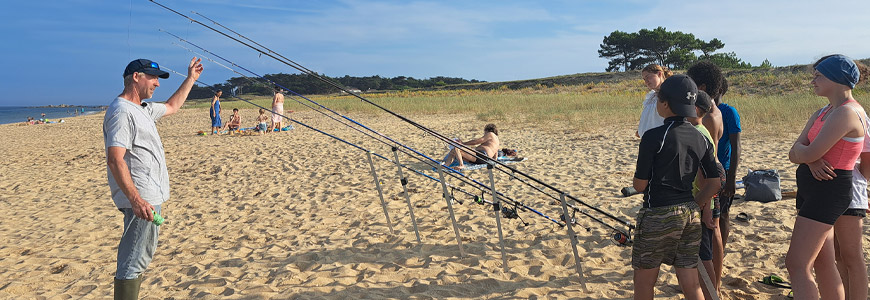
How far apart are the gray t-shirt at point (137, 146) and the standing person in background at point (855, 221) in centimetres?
319

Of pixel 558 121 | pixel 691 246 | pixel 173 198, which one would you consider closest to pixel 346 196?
pixel 173 198

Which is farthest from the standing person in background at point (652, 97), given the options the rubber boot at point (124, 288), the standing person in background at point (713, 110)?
the rubber boot at point (124, 288)

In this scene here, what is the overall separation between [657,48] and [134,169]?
2292 inches

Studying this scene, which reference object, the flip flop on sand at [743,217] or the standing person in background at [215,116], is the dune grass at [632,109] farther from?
the flip flop on sand at [743,217]

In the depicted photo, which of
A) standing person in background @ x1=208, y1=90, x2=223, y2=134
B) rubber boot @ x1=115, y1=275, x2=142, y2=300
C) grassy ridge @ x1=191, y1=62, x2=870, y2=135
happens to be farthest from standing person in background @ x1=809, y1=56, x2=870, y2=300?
standing person in background @ x1=208, y1=90, x2=223, y2=134

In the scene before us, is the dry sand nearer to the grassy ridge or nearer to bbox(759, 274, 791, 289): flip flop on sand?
bbox(759, 274, 791, 289): flip flop on sand

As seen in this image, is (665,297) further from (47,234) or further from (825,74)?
(47,234)

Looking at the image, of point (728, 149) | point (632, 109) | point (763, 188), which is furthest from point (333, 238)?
point (632, 109)

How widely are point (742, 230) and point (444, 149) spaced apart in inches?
267

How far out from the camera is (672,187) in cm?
237

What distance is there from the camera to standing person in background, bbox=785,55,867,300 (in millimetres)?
2312

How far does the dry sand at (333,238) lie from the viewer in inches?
149

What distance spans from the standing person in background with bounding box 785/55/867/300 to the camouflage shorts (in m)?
0.46

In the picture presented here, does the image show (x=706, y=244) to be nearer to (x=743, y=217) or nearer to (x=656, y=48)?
(x=743, y=217)
